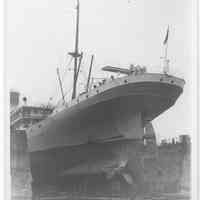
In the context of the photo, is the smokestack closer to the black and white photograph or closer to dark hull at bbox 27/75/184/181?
the black and white photograph

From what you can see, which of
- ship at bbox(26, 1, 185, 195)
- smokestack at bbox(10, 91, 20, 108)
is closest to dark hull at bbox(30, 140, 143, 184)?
ship at bbox(26, 1, 185, 195)

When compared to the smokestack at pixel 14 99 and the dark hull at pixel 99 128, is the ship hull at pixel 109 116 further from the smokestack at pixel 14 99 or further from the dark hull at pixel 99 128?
the smokestack at pixel 14 99

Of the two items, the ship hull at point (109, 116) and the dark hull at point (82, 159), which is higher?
the ship hull at point (109, 116)

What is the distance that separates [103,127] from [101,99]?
4.2 inches

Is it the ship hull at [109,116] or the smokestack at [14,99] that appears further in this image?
the ship hull at [109,116]

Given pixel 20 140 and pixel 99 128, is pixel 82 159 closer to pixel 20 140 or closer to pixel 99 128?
pixel 99 128

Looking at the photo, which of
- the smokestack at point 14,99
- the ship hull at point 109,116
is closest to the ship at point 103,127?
the ship hull at point 109,116

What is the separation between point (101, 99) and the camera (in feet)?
5.30

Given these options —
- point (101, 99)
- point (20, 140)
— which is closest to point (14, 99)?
point (20, 140)

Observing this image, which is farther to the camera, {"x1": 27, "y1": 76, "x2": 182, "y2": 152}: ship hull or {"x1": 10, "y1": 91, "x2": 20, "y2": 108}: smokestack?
{"x1": 27, "y1": 76, "x2": 182, "y2": 152}: ship hull

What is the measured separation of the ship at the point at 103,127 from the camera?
157 cm

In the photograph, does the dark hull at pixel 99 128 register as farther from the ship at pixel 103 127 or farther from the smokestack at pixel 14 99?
the smokestack at pixel 14 99

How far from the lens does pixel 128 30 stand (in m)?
1.66

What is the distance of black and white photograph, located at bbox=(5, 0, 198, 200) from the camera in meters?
1.51
